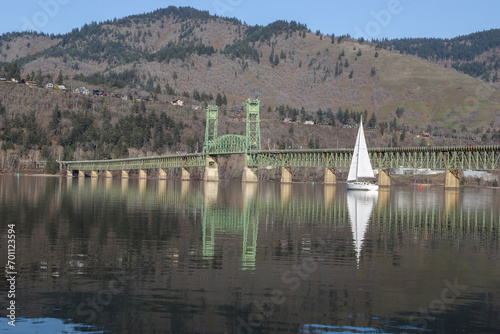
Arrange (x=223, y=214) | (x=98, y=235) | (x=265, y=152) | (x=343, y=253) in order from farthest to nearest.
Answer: (x=265, y=152) < (x=223, y=214) < (x=98, y=235) < (x=343, y=253)

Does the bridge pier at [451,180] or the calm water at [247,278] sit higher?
the bridge pier at [451,180]

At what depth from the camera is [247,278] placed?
27.0m

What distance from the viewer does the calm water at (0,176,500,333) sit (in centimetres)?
2103

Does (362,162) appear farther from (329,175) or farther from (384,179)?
(329,175)

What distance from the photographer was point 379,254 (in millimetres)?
35094

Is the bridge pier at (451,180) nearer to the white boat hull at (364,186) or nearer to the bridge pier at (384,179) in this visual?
the bridge pier at (384,179)

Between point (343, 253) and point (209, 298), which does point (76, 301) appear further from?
point (343, 253)

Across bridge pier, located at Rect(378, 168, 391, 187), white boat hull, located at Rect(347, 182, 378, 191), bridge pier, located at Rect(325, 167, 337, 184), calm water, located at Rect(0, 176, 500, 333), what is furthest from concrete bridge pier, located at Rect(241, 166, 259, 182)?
calm water, located at Rect(0, 176, 500, 333)

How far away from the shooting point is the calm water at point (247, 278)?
828 inches

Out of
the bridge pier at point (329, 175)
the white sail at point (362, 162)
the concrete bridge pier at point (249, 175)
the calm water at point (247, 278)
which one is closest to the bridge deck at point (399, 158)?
the concrete bridge pier at point (249, 175)

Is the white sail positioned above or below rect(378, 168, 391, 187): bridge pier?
above

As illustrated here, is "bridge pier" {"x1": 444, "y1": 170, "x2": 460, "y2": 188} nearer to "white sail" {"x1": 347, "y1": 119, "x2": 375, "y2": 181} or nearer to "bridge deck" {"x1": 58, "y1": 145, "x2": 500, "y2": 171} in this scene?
"bridge deck" {"x1": 58, "y1": 145, "x2": 500, "y2": 171}

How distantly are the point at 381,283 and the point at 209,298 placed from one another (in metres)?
7.93

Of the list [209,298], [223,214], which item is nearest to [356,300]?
[209,298]
